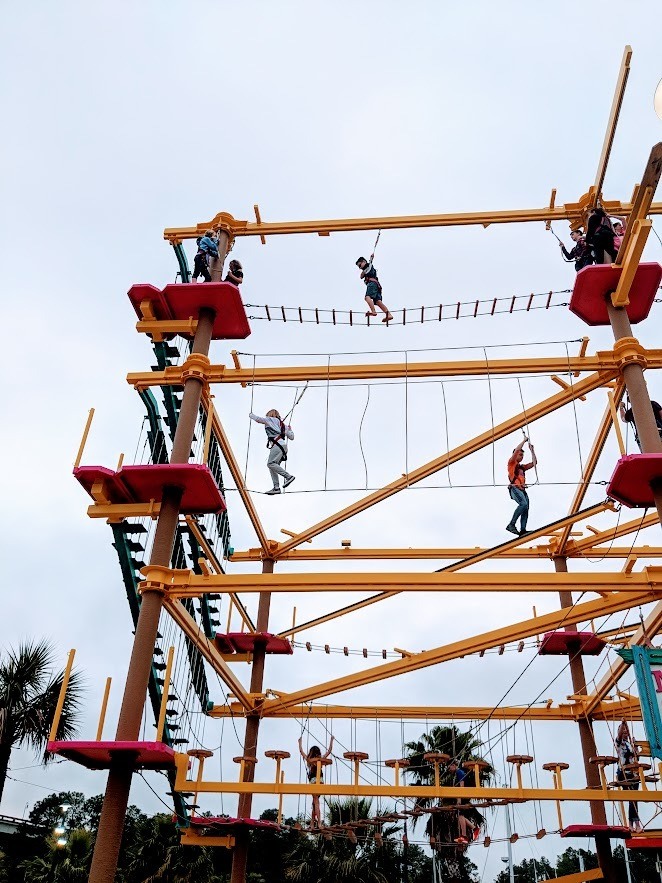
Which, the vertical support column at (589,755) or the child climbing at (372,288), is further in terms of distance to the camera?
the child climbing at (372,288)

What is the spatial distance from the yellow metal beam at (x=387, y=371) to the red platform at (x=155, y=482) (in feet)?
7.28

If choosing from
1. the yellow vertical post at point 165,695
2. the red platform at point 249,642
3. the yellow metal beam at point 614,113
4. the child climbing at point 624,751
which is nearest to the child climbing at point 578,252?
the yellow metal beam at point 614,113

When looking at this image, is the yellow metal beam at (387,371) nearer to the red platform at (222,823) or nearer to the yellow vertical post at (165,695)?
the yellow vertical post at (165,695)

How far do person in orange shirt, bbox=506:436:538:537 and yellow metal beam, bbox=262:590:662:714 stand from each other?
2.71 metres

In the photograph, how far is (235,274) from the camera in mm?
15391

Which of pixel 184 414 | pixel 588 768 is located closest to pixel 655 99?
Result: pixel 184 414

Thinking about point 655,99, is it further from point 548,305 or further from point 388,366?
point 548,305

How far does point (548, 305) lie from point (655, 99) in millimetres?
10203

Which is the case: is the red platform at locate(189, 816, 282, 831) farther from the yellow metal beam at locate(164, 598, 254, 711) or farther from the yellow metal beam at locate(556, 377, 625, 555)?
the yellow metal beam at locate(556, 377, 625, 555)

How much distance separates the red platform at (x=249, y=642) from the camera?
1761cm

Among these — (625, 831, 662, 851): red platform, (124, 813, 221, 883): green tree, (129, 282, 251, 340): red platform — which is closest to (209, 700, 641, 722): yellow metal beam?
(625, 831, 662, 851): red platform

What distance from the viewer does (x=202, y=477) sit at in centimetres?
1233

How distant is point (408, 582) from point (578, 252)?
7.36 m

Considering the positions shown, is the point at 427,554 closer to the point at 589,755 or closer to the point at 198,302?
the point at 589,755
